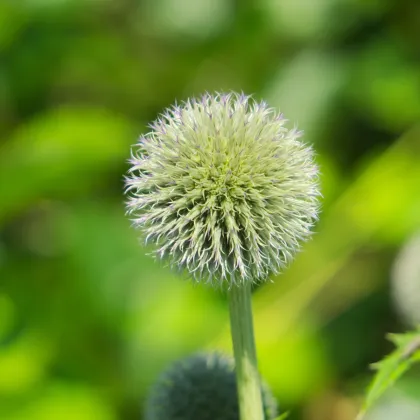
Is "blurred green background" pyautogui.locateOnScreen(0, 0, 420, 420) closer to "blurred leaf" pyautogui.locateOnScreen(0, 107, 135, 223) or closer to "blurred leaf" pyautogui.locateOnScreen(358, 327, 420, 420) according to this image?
"blurred leaf" pyautogui.locateOnScreen(0, 107, 135, 223)

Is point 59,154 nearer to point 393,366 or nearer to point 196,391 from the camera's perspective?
point 196,391

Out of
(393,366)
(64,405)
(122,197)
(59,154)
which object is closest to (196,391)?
(393,366)

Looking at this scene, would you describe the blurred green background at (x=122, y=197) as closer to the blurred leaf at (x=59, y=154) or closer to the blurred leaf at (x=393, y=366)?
the blurred leaf at (x=59, y=154)

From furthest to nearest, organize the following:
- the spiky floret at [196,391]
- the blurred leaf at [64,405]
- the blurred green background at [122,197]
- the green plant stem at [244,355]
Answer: the blurred green background at [122,197] → the blurred leaf at [64,405] → the spiky floret at [196,391] → the green plant stem at [244,355]

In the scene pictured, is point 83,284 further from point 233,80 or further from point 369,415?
point 369,415

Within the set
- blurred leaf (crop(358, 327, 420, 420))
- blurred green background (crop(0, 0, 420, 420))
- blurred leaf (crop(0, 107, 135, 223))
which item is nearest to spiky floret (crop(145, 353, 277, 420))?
blurred leaf (crop(358, 327, 420, 420))

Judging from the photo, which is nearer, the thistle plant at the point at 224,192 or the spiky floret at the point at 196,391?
the thistle plant at the point at 224,192

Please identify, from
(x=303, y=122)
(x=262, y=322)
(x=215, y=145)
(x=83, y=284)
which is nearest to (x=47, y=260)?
(x=83, y=284)

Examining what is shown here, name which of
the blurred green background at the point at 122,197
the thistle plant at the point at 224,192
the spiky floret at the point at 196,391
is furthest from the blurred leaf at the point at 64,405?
the thistle plant at the point at 224,192
